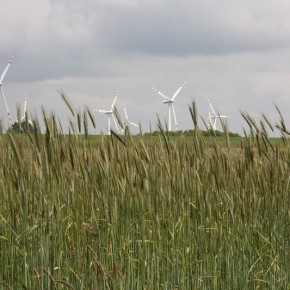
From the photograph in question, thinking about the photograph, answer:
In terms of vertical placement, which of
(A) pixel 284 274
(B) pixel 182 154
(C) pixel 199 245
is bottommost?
(A) pixel 284 274

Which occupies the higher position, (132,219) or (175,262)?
(132,219)

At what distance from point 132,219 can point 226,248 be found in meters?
0.75

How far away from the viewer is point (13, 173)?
11.0 ft

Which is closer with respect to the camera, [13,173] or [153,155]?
[13,173]

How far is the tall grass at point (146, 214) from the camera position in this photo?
11.0 feet

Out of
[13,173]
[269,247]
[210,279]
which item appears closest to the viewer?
[13,173]

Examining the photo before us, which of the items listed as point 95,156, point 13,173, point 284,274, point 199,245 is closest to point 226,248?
point 199,245

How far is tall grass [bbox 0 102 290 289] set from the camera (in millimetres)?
3354

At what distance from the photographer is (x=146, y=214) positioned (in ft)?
13.6

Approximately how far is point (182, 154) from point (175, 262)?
2.51ft

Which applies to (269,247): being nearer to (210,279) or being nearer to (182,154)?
(210,279)

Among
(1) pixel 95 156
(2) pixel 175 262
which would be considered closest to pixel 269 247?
(2) pixel 175 262

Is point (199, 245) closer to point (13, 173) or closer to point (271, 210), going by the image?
point (271, 210)

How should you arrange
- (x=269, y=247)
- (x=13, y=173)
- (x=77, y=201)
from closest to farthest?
(x=13, y=173) → (x=77, y=201) → (x=269, y=247)
